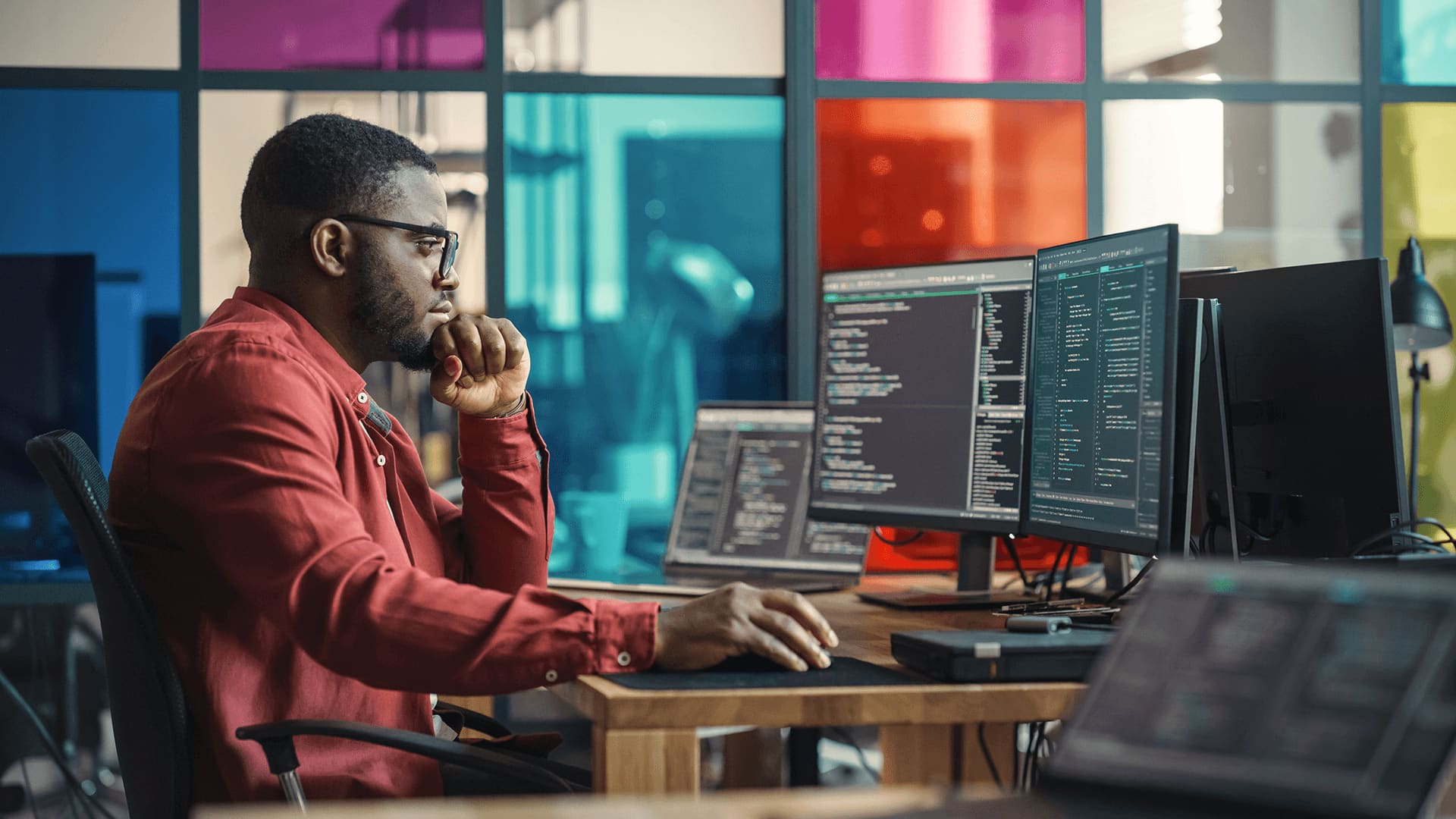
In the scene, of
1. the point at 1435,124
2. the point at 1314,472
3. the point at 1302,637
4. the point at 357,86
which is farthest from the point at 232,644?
the point at 1435,124

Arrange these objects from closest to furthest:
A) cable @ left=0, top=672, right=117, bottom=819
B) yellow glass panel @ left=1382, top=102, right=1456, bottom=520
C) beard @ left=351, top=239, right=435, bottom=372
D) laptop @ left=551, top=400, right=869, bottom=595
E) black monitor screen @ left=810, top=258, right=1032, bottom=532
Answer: beard @ left=351, top=239, right=435, bottom=372 → black monitor screen @ left=810, top=258, right=1032, bottom=532 → laptop @ left=551, top=400, right=869, bottom=595 → cable @ left=0, top=672, right=117, bottom=819 → yellow glass panel @ left=1382, top=102, right=1456, bottom=520

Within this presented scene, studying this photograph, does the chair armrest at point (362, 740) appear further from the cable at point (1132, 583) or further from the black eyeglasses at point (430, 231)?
the cable at point (1132, 583)

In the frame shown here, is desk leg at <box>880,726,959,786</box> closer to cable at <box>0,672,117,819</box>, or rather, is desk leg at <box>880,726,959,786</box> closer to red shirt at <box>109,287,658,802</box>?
red shirt at <box>109,287,658,802</box>

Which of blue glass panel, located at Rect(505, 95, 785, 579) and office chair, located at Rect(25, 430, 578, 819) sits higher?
blue glass panel, located at Rect(505, 95, 785, 579)

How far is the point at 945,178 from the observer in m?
3.53

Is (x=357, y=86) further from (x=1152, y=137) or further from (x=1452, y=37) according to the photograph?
(x=1452, y=37)

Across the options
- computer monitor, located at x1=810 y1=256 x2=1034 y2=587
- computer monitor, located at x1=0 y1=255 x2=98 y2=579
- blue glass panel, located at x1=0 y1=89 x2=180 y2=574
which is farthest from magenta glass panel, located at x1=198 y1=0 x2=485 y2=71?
computer monitor, located at x1=810 y1=256 x2=1034 y2=587

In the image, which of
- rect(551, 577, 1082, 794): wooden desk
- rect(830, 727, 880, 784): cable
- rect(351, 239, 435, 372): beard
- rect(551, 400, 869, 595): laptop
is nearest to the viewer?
rect(551, 577, 1082, 794): wooden desk

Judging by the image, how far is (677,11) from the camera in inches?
137

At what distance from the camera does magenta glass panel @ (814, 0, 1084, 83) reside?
3516mm

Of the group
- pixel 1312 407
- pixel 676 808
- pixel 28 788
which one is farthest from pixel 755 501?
pixel 28 788

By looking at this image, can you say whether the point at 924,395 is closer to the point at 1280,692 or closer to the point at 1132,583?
the point at 1132,583

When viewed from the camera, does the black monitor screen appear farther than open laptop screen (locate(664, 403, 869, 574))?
No

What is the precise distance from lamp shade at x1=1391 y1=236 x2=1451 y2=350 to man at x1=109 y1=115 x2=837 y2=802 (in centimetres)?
198
